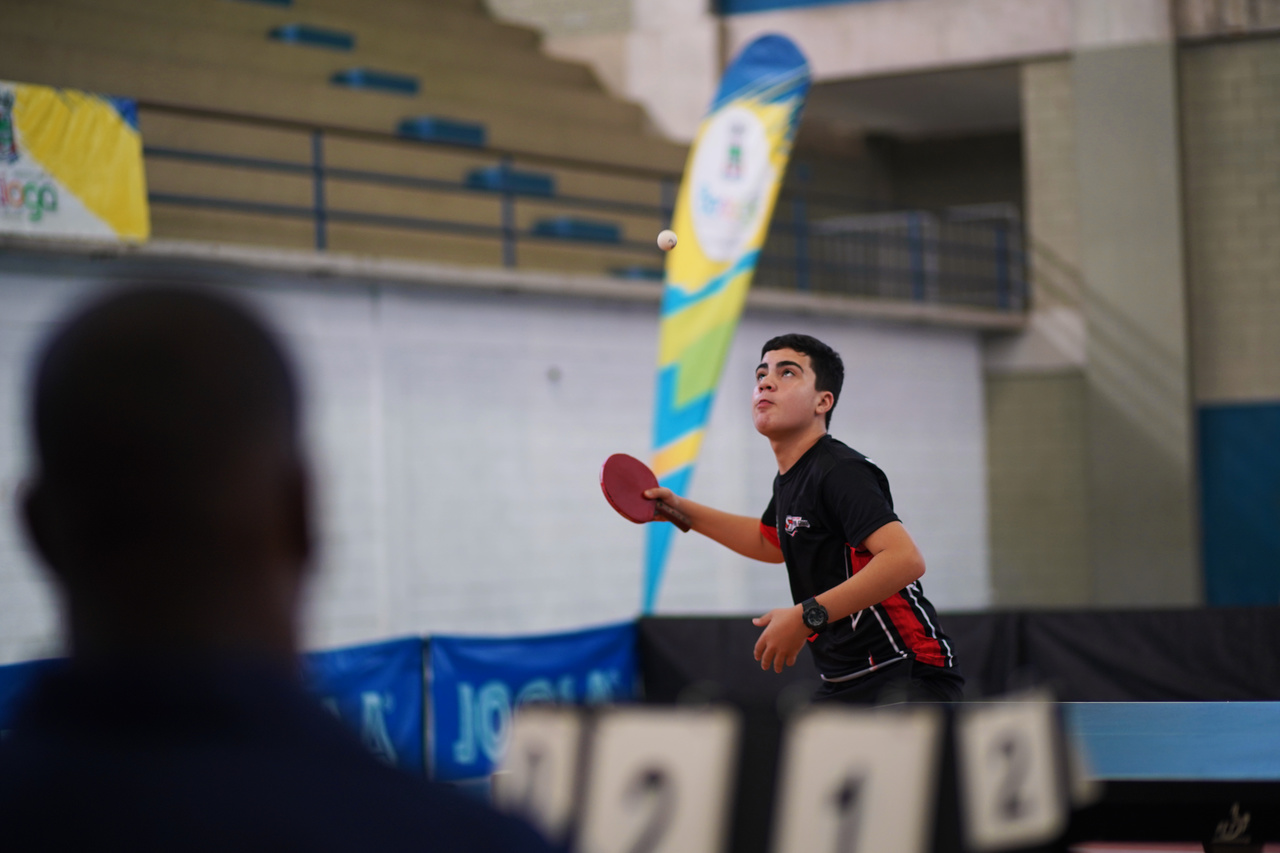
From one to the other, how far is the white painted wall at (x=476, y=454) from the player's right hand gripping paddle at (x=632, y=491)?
545 cm

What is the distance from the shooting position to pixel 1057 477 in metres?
17.3

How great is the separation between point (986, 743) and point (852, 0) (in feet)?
55.3

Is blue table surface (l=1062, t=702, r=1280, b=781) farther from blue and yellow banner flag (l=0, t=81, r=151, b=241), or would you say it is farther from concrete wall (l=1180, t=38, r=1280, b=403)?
concrete wall (l=1180, t=38, r=1280, b=403)

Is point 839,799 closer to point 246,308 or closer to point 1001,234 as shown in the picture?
point 246,308

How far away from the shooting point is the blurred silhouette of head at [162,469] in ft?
3.06

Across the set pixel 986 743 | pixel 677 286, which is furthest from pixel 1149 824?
pixel 677 286

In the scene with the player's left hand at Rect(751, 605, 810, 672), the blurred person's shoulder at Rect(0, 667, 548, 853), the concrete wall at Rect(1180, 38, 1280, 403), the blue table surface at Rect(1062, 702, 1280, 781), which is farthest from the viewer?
the concrete wall at Rect(1180, 38, 1280, 403)

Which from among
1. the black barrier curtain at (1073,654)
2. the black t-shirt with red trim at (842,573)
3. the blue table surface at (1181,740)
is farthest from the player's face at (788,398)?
the black barrier curtain at (1073,654)

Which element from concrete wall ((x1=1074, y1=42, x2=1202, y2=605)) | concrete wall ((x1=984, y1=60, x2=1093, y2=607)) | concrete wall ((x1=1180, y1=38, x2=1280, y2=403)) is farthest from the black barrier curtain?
concrete wall ((x1=1180, y1=38, x2=1280, y2=403))

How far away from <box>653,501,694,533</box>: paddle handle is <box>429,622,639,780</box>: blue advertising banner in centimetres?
408

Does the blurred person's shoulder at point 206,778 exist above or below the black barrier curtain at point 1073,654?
above

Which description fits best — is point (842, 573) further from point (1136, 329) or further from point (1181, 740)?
point (1136, 329)

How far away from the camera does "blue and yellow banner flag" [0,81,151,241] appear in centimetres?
982

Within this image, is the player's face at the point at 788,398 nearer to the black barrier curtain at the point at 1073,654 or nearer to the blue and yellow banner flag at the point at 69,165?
the black barrier curtain at the point at 1073,654
